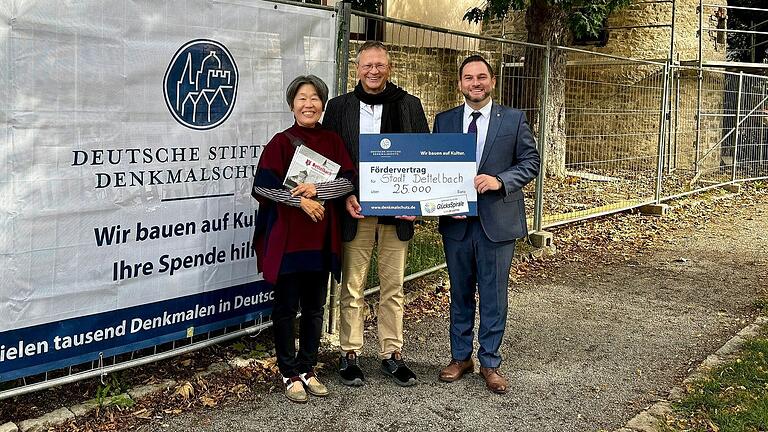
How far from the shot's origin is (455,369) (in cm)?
506

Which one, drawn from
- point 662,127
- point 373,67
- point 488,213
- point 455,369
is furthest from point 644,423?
point 662,127

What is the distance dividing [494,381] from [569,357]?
3.30 feet

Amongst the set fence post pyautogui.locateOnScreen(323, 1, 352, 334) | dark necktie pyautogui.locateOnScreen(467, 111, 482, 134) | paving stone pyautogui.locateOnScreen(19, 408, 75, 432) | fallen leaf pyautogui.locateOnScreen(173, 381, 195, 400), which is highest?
fence post pyautogui.locateOnScreen(323, 1, 352, 334)

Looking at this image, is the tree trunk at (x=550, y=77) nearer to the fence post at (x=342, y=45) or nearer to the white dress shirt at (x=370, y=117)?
the fence post at (x=342, y=45)

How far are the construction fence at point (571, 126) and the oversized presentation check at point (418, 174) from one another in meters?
1.02

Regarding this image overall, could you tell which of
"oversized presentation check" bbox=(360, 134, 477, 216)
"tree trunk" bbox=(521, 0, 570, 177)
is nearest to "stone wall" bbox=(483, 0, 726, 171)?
"tree trunk" bbox=(521, 0, 570, 177)

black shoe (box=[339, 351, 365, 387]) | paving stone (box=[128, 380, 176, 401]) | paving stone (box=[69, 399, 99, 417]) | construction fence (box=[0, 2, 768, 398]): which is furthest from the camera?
construction fence (box=[0, 2, 768, 398])

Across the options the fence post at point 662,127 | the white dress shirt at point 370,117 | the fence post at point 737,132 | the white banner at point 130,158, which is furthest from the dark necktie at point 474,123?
the fence post at point 737,132

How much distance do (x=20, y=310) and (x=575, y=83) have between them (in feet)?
31.8

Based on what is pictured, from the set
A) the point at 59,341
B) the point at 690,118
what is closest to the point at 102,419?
the point at 59,341

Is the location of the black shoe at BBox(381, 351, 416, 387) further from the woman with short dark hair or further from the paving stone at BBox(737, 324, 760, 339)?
the paving stone at BBox(737, 324, 760, 339)

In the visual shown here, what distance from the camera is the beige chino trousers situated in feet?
15.9

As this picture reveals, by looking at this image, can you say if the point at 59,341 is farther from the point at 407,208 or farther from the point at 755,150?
the point at 755,150

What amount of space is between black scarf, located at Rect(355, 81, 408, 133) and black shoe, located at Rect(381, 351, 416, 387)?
1.45 meters
